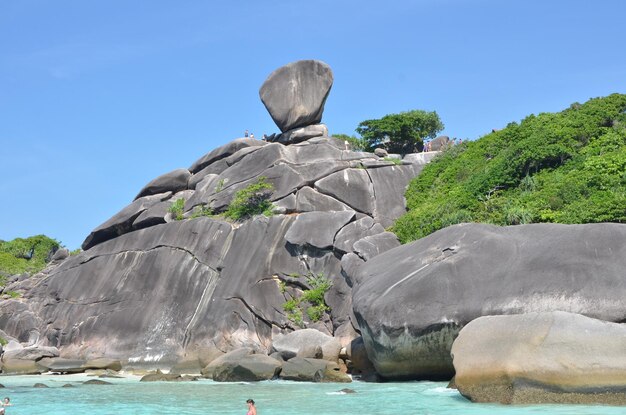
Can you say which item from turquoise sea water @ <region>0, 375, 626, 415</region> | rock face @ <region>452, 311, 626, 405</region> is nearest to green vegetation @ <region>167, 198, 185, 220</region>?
turquoise sea water @ <region>0, 375, 626, 415</region>

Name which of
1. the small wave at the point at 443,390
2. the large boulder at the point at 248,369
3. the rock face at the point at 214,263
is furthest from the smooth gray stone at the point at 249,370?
the small wave at the point at 443,390

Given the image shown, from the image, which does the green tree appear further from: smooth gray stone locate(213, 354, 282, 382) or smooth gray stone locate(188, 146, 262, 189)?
smooth gray stone locate(213, 354, 282, 382)

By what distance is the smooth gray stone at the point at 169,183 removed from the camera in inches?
1629

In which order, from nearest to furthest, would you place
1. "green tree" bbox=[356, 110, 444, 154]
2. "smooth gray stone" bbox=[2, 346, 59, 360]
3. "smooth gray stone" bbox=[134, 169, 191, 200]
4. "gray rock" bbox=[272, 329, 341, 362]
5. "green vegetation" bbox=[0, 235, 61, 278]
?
"gray rock" bbox=[272, 329, 341, 362] < "smooth gray stone" bbox=[2, 346, 59, 360] < "smooth gray stone" bbox=[134, 169, 191, 200] < "green tree" bbox=[356, 110, 444, 154] < "green vegetation" bbox=[0, 235, 61, 278]

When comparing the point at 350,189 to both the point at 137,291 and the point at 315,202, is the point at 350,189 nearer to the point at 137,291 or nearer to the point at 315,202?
the point at 315,202

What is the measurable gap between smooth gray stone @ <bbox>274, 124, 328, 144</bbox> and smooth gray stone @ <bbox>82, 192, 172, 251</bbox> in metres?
7.04

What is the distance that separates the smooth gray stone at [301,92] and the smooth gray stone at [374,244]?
39.3 feet

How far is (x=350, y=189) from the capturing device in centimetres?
3597

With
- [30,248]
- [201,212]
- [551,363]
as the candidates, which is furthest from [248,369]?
[30,248]

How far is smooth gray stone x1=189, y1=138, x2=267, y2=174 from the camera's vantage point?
1626 inches

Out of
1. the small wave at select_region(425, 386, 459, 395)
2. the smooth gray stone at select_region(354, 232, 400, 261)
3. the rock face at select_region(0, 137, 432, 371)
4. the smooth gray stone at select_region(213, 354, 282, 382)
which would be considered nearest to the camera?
the small wave at select_region(425, 386, 459, 395)

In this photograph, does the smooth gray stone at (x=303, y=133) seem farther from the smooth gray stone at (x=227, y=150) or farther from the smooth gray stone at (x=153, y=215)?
the smooth gray stone at (x=153, y=215)


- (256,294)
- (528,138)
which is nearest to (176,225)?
(256,294)

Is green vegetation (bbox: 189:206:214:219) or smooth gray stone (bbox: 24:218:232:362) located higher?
green vegetation (bbox: 189:206:214:219)
